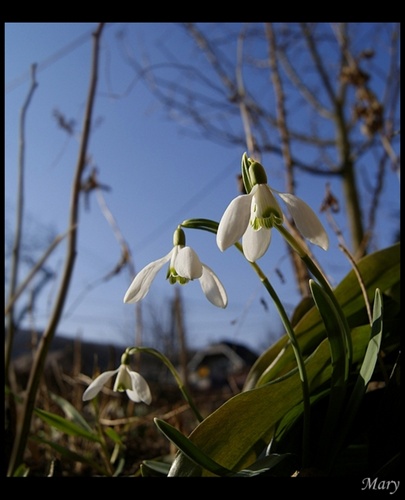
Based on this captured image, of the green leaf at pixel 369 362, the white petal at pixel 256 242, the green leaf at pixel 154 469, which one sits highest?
the white petal at pixel 256 242

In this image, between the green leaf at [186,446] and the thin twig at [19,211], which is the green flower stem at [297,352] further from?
the thin twig at [19,211]

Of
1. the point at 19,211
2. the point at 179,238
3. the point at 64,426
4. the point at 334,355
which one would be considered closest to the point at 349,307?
the point at 334,355

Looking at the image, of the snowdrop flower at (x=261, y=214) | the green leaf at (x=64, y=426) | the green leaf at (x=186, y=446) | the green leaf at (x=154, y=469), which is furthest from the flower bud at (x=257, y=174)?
the green leaf at (x=64, y=426)

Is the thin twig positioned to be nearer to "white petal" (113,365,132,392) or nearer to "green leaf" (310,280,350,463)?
"white petal" (113,365,132,392)

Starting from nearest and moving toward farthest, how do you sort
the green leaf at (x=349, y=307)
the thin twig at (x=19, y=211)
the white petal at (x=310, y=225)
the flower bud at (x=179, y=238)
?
the white petal at (x=310, y=225) → the flower bud at (x=179, y=238) → the green leaf at (x=349, y=307) → the thin twig at (x=19, y=211)

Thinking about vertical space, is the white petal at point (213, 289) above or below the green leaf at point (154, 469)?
above

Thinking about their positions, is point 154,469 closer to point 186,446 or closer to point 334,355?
point 186,446
